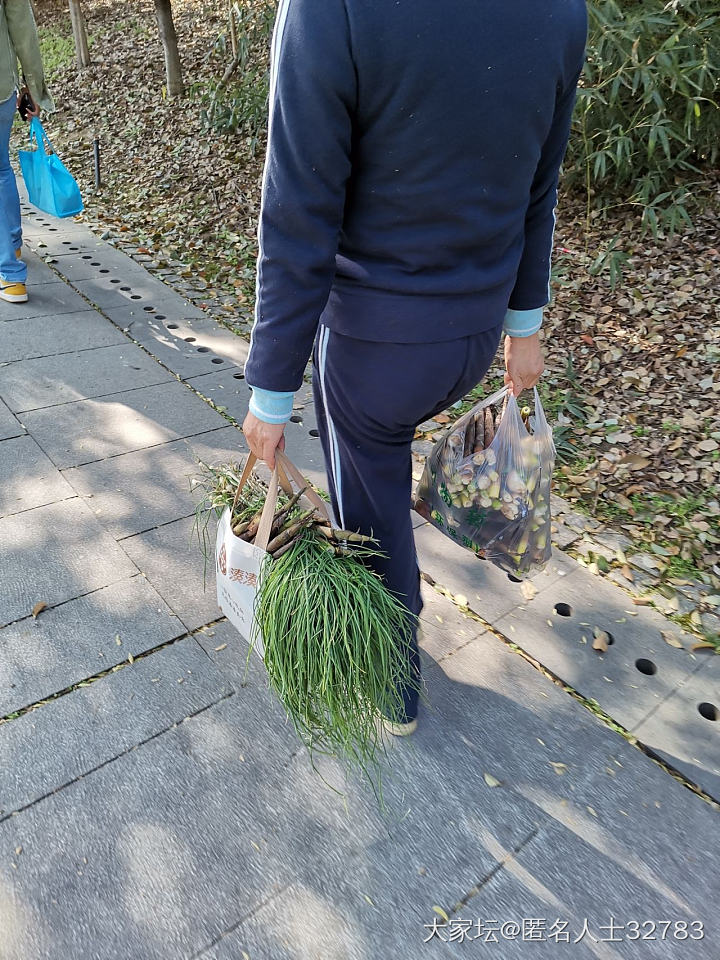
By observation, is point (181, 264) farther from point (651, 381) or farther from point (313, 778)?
point (313, 778)

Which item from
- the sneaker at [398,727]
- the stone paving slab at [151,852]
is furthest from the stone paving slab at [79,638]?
the sneaker at [398,727]

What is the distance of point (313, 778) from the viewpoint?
181 centimetres

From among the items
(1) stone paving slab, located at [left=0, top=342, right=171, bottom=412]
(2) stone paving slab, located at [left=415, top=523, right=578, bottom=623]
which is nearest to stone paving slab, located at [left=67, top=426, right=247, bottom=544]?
(1) stone paving slab, located at [left=0, top=342, right=171, bottom=412]

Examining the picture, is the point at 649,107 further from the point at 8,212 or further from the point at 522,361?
the point at 8,212

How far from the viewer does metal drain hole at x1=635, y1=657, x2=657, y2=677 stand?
2162 millimetres

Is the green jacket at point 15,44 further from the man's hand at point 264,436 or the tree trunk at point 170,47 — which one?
the tree trunk at point 170,47

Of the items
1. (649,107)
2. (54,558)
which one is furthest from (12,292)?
(649,107)

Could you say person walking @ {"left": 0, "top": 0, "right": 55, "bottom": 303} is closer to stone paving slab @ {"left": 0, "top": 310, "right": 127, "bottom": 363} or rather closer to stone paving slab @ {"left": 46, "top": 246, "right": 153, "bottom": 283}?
stone paving slab @ {"left": 0, "top": 310, "right": 127, "bottom": 363}

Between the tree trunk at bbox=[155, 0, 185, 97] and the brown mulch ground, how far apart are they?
8.2 inches

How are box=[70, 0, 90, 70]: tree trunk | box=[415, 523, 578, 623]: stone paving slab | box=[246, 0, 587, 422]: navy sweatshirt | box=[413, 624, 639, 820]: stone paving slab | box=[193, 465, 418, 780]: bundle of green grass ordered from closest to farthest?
box=[246, 0, 587, 422]: navy sweatshirt → box=[193, 465, 418, 780]: bundle of green grass → box=[413, 624, 639, 820]: stone paving slab → box=[415, 523, 578, 623]: stone paving slab → box=[70, 0, 90, 70]: tree trunk

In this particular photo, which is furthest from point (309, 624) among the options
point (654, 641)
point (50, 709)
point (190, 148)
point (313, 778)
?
point (190, 148)

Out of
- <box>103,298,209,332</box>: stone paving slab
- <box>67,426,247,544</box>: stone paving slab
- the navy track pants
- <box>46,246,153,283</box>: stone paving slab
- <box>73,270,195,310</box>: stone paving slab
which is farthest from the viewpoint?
<box>46,246,153,283</box>: stone paving slab

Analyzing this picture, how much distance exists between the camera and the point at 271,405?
4.62 feet

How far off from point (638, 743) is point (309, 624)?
1083 mm
